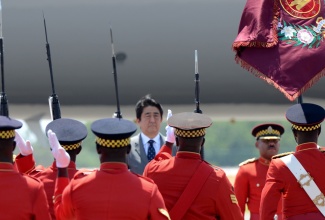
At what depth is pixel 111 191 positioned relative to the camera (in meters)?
4.78

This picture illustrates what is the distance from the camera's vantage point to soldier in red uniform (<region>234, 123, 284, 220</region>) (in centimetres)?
759

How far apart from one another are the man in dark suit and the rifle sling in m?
1.84

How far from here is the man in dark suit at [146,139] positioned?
7254 mm

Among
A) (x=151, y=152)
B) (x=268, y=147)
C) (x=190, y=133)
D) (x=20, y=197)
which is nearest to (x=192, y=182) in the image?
(x=190, y=133)

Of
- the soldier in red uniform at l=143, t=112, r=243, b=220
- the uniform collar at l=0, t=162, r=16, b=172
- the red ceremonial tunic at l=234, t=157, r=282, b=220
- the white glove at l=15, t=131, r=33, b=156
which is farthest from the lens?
the red ceremonial tunic at l=234, t=157, r=282, b=220

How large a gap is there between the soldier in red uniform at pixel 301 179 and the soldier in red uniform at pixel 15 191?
4.75 feet

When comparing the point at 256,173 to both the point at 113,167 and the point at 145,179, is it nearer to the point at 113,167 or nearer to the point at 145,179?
the point at 145,179

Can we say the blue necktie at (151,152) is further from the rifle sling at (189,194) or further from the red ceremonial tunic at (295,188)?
the rifle sling at (189,194)

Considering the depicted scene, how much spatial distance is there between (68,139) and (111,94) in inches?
251

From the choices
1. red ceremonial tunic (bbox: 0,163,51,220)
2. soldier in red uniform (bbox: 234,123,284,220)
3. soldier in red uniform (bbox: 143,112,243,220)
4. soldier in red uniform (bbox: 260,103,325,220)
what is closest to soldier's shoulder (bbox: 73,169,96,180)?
red ceremonial tunic (bbox: 0,163,51,220)

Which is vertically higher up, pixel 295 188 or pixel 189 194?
pixel 189 194

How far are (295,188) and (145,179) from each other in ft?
3.79

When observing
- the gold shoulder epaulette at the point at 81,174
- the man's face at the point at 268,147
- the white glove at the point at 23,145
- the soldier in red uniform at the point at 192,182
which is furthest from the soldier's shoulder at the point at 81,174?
the man's face at the point at 268,147

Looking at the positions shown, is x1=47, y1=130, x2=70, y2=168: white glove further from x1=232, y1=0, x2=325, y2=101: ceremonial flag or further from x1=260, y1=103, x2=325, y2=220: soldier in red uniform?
x1=232, y1=0, x2=325, y2=101: ceremonial flag
